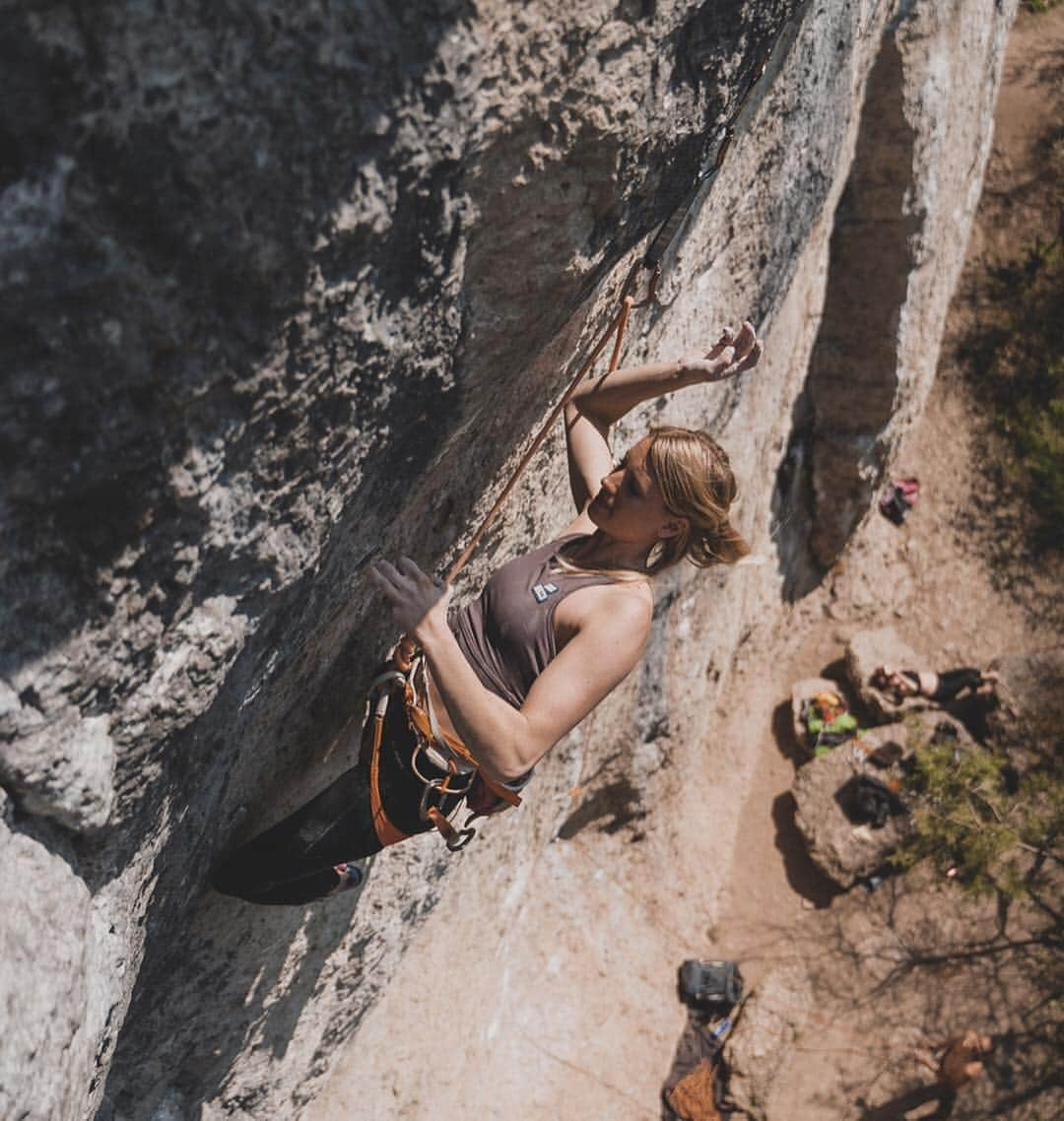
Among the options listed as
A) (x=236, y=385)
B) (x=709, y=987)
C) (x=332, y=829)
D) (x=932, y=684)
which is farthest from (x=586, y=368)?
(x=932, y=684)

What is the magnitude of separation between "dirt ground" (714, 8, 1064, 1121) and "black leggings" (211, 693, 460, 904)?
4760 millimetres

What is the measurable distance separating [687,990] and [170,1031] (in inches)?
171

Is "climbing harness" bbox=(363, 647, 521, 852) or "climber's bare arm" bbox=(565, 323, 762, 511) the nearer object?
"climbing harness" bbox=(363, 647, 521, 852)

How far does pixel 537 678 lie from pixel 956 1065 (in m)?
5.22

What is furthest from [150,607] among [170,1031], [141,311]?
[170,1031]

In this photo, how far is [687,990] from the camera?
22.0 feet

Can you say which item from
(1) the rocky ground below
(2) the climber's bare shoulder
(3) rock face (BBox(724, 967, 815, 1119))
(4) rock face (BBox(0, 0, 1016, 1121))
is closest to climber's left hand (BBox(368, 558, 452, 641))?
(4) rock face (BBox(0, 0, 1016, 1121))

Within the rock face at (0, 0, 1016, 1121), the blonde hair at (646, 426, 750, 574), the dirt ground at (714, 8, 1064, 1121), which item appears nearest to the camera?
the rock face at (0, 0, 1016, 1121)

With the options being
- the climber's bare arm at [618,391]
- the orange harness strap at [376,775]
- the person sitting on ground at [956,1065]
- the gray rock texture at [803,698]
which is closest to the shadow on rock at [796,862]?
the gray rock texture at [803,698]

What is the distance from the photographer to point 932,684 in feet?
26.1

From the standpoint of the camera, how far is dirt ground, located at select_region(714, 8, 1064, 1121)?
6.58 metres

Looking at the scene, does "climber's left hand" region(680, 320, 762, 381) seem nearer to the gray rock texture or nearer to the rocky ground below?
the rocky ground below

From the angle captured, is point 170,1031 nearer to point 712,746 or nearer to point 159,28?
point 159,28

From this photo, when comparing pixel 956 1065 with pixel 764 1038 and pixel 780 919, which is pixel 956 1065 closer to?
pixel 764 1038
